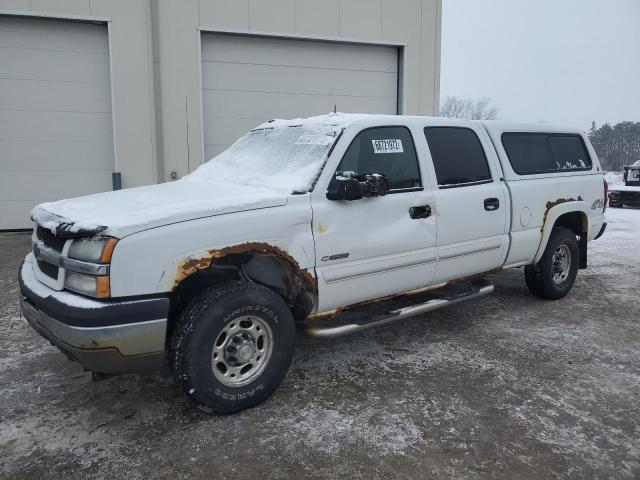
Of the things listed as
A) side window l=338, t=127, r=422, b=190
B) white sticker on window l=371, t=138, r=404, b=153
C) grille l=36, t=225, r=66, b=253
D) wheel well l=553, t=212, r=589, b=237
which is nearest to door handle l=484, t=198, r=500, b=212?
side window l=338, t=127, r=422, b=190

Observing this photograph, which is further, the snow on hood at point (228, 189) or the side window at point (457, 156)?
the side window at point (457, 156)

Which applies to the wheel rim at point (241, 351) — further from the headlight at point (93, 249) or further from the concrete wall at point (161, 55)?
the concrete wall at point (161, 55)

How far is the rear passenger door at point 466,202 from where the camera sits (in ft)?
14.3

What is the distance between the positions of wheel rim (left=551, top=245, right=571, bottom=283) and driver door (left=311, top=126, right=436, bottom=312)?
216cm

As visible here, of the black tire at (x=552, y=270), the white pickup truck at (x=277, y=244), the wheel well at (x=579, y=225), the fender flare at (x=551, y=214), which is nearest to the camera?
the white pickup truck at (x=277, y=244)

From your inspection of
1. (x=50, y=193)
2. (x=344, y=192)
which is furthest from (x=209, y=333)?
(x=50, y=193)

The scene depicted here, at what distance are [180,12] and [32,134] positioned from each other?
3.51m

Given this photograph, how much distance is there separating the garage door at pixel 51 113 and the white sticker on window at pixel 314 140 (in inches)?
279

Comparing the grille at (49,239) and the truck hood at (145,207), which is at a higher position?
the truck hood at (145,207)

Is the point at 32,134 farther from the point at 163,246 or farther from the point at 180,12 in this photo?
the point at 163,246

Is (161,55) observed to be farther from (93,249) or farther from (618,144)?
(618,144)

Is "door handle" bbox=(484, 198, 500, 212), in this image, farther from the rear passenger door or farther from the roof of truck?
the roof of truck

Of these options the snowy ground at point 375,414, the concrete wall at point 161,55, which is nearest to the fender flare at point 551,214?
the snowy ground at point 375,414

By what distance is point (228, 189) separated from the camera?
3844mm
